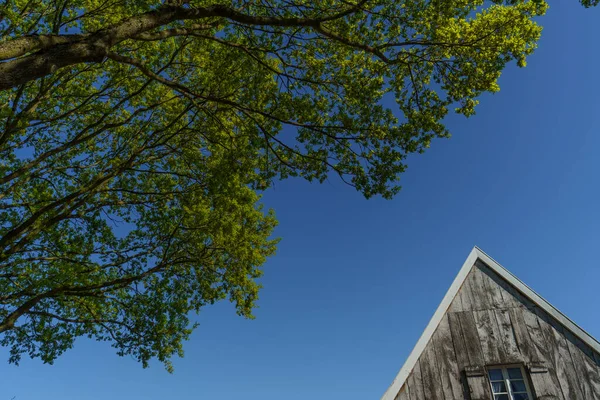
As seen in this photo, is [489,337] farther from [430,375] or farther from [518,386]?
[430,375]

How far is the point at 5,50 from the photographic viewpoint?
5.50 meters

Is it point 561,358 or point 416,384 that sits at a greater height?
point 561,358

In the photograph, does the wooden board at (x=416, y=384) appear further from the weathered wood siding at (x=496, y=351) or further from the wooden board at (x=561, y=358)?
the wooden board at (x=561, y=358)

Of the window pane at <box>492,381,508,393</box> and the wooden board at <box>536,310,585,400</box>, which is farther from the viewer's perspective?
the window pane at <box>492,381,508,393</box>

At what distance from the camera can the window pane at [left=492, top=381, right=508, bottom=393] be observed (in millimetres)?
8672

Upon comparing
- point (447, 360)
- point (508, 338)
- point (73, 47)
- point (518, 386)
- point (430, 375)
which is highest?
point (73, 47)

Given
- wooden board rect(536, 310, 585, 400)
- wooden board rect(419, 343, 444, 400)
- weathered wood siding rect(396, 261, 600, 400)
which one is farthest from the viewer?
wooden board rect(419, 343, 444, 400)

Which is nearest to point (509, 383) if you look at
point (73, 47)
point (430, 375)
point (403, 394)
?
point (430, 375)

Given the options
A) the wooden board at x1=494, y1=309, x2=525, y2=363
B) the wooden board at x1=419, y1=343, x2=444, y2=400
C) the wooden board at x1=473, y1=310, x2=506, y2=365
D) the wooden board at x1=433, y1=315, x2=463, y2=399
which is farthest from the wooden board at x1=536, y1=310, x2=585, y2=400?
the wooden board at x1=419, y1=343, x2=444, y2=400

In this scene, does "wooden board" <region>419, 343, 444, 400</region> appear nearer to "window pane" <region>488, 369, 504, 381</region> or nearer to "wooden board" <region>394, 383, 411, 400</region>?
"wooden board" <region>394, 383, 411, 400</region>

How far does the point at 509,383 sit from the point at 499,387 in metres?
0.28

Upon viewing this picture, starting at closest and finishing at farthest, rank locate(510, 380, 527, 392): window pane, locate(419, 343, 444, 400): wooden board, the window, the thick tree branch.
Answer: the thick tree branch, the window, locate(510, 380, 527, 392): window pane, locate(419, 343, 444, 400): wooden board

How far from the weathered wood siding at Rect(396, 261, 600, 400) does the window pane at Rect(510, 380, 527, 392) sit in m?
0.30

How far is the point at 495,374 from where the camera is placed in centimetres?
889
